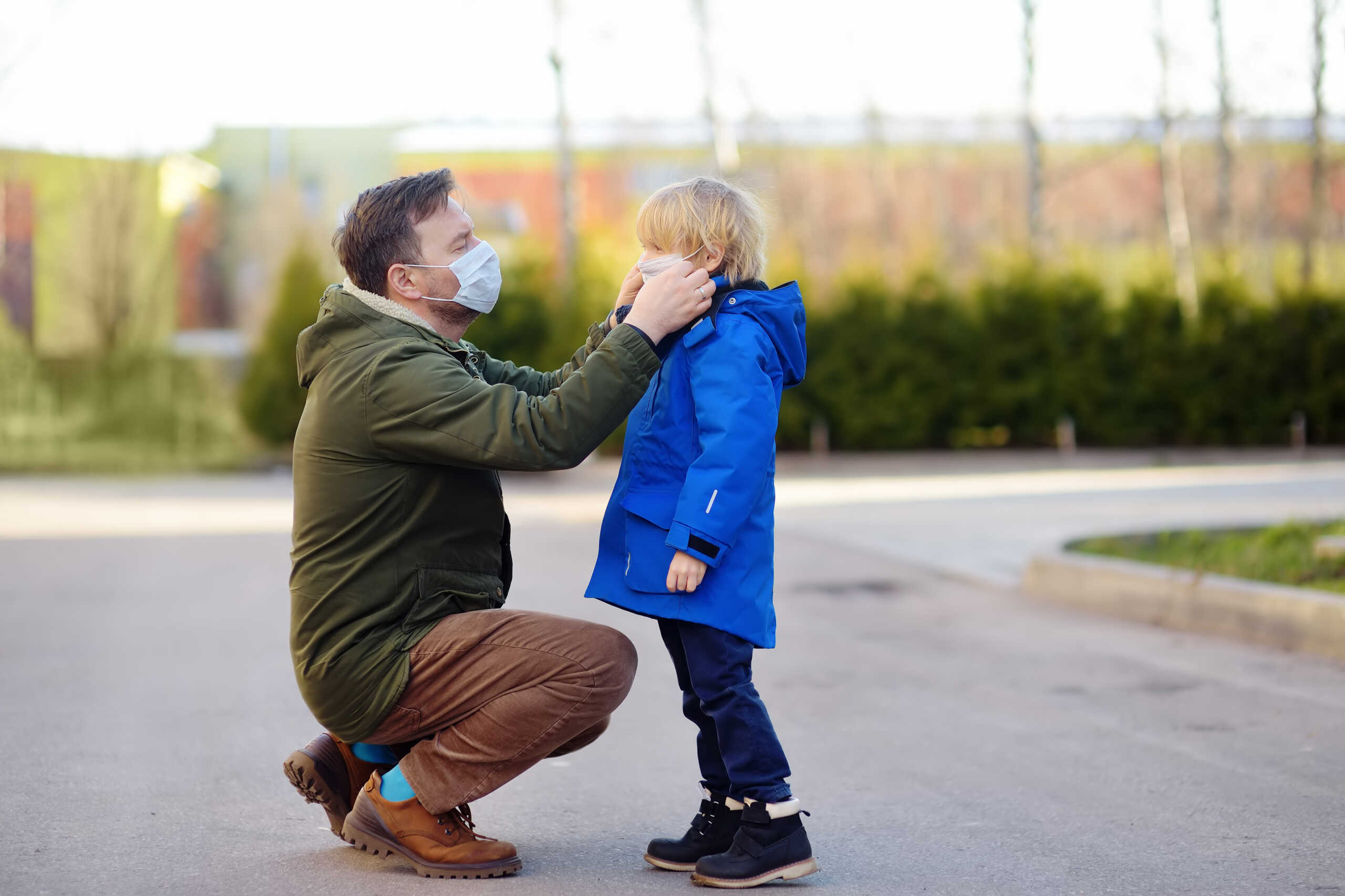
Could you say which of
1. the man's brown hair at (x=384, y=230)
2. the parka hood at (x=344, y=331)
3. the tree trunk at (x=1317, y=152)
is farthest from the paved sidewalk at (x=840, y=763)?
the tree trunk at (x=1317, y=152)

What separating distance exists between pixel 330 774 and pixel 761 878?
120cm

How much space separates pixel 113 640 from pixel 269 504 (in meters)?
9.42

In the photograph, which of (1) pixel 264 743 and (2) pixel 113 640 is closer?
(1) pixel 264 743

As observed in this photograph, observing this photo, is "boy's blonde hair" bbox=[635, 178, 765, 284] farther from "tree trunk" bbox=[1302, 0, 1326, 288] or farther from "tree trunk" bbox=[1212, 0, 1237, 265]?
"tree trunk" bbox=[1212, 0, 1237, 265]

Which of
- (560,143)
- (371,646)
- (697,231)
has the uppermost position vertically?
(560,143)

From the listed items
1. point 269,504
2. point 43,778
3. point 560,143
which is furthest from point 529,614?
point 560,143

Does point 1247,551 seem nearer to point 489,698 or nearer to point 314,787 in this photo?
point 489,698

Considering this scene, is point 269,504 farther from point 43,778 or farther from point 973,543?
point 43,778

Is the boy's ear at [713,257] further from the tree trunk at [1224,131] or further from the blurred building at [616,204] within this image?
the tree trunk at [1224,131]

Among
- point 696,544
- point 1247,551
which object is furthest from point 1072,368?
point 696,544

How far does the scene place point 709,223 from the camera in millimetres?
3748

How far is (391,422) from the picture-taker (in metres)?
3.54

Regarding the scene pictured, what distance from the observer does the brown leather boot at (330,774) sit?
12.6 ft

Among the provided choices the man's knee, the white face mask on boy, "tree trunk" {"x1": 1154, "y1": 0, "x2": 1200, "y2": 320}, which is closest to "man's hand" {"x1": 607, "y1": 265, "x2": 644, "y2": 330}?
the white face mask on boy
